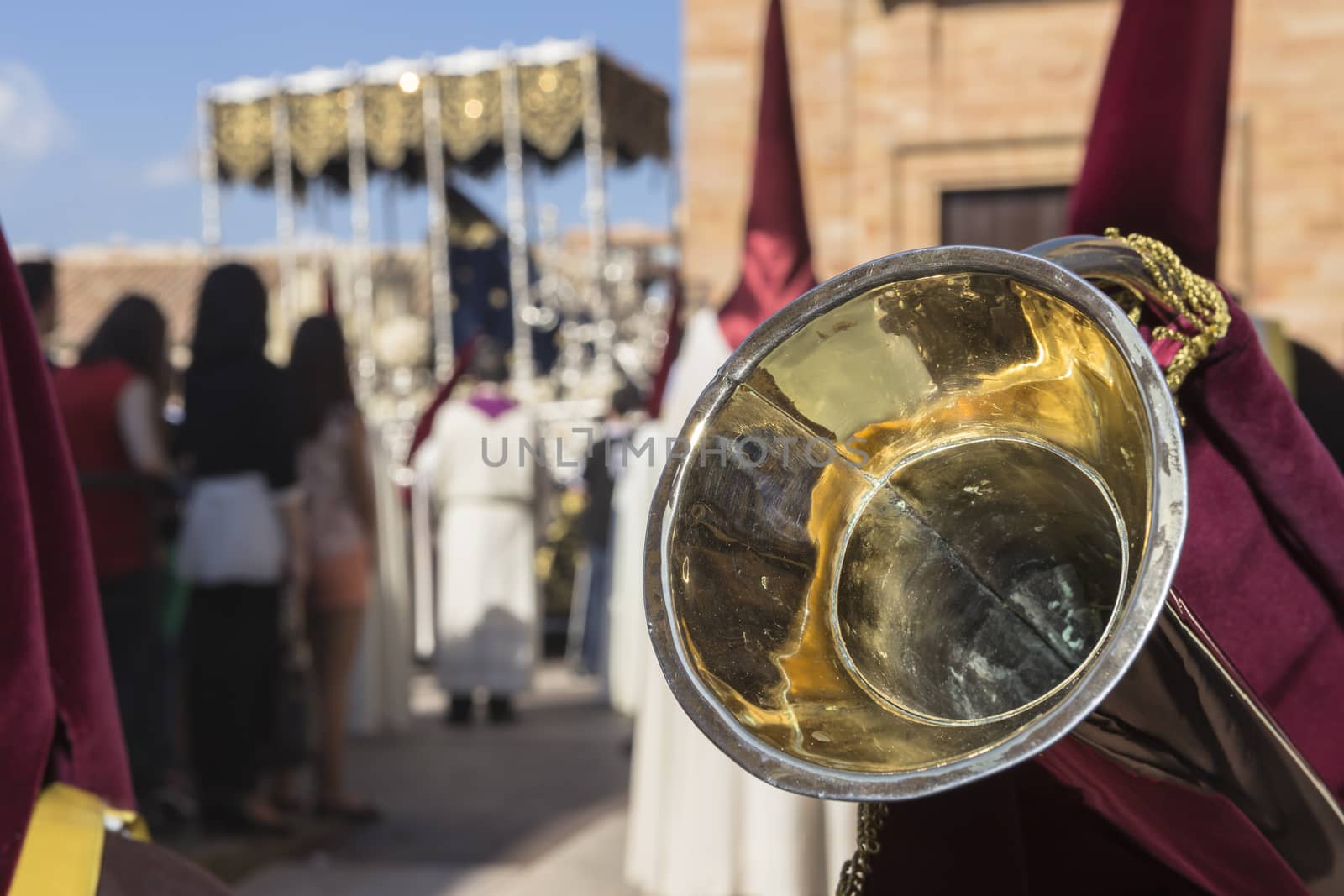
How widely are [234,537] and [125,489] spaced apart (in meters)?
0.34

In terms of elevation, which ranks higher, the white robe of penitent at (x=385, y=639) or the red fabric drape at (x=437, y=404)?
the red fabric drape at (x=437, y=404)

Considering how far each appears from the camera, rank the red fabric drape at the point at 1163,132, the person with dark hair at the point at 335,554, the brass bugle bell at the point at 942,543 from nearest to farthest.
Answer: the brass bugle bell at the point at 942,543 → the red fabric drape at the point at 1163,132 → the person with dark hair at the point at 335,554

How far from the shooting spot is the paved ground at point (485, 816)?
160 inches

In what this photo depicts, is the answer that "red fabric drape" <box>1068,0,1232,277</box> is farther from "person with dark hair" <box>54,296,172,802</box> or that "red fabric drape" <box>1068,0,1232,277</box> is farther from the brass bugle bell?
"person with dark hair" <box>54,296,172,802</box>

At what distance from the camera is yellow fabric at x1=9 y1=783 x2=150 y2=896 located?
1177 millimetres

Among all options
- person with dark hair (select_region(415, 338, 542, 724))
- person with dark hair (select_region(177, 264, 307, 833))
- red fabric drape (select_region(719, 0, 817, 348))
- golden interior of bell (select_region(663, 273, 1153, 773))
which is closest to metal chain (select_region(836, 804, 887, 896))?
golden interior of bell (select_region(663, 273, 1153, 773))

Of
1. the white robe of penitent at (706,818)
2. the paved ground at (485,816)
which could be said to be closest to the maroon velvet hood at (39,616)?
the white robe of penitent at (706,818)

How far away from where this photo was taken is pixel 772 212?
10.4 feet

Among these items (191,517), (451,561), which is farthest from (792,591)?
(451,561)

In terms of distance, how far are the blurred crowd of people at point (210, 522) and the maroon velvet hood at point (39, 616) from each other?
281 cm

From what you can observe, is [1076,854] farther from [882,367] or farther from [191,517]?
[191,517]

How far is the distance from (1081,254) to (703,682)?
55 cm

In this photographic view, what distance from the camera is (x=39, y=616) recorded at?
1227mm

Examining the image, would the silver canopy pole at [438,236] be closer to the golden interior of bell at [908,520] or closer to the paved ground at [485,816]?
Answer: the paved ground at [485,816]
